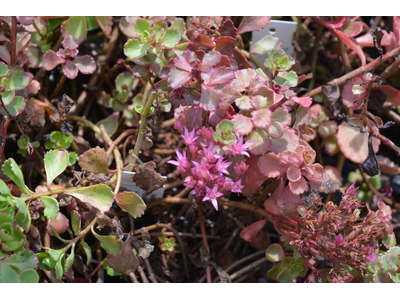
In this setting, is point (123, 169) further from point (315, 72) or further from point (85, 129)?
point (315, 72)

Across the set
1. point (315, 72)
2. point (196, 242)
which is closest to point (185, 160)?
point (196, 242)

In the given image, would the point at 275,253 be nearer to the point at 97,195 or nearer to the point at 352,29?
the point at 97,195

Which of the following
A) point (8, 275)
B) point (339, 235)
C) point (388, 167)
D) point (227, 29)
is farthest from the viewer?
point (388, 167)

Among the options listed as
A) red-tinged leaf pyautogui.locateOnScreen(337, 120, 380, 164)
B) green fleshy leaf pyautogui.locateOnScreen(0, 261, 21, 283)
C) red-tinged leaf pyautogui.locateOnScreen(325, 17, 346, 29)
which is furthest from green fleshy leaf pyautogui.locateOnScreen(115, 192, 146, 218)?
red-tinged leaf pyautogui.locateOnScreen(325, 17, 346, 29)

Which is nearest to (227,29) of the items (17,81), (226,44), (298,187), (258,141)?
(226,44)

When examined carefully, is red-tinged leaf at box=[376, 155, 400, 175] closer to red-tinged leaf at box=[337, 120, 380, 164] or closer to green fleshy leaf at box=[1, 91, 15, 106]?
red-tinged leaf at box=[337, 120, 380, 164]

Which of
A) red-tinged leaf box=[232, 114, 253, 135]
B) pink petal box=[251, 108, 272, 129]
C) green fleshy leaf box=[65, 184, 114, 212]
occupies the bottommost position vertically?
green fleshy leaf box=[65, 184, 114, 212]

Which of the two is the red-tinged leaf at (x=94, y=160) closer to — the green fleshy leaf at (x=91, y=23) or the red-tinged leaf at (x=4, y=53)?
the red-tinged leaf at (x=4, y=53)
